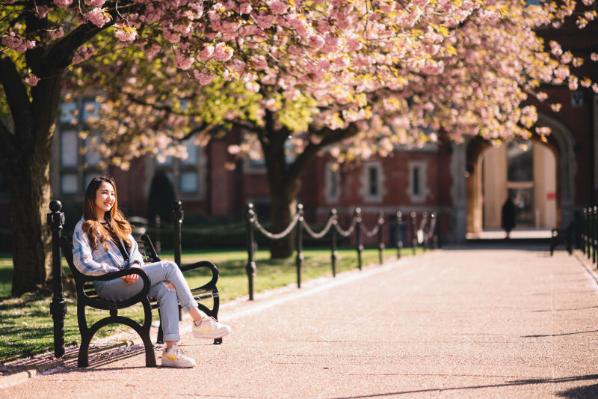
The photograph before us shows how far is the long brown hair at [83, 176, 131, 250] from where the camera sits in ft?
23.2

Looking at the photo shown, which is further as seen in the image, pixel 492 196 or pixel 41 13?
pixel 492 196

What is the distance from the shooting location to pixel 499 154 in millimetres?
56344

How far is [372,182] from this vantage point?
1479 inches

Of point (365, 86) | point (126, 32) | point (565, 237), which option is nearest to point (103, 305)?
point (126, 32)

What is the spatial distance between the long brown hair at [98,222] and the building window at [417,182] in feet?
98.8

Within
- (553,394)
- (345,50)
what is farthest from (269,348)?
(345,50)

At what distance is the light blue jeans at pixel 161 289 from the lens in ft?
23.0

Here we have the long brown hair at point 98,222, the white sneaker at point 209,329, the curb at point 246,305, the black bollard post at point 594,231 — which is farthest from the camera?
the black bollard post at point 594,231

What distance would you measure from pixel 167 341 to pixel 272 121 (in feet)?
52.0

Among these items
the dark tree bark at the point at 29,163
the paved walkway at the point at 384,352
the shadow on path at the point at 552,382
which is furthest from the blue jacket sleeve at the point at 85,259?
the dark tree bark at the point at 29,163

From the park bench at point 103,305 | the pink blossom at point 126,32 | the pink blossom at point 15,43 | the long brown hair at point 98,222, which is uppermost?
the pink blossom at point 15,43

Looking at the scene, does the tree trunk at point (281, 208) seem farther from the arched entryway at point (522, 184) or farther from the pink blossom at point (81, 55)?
the arched entryway at point (522, 184)

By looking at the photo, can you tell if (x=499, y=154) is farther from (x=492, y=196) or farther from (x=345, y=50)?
(x=345, y=50)

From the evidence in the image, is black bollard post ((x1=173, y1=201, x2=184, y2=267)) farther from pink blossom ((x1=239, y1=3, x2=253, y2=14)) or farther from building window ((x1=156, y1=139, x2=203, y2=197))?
building window ((x1=156, y1=139, x2=203, y2=197))
